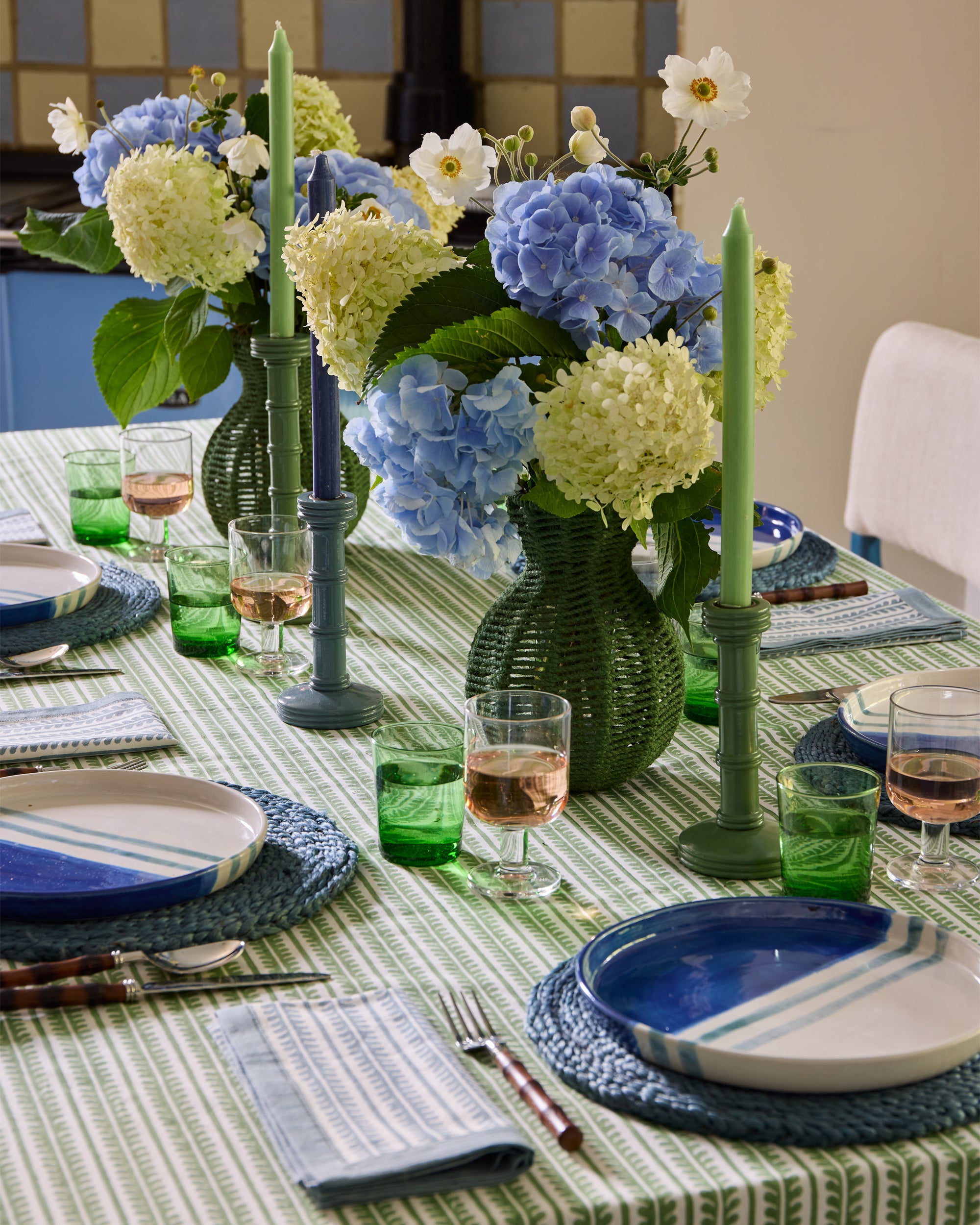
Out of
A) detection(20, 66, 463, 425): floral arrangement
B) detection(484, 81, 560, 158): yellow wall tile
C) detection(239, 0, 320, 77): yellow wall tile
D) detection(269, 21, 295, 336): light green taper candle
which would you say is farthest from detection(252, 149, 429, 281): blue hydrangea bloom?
detection(239, 0, 320, 77): yellow wall tile

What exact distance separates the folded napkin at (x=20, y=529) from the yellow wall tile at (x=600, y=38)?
2.09 m

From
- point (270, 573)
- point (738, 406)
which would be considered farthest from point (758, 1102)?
point (270, 573)

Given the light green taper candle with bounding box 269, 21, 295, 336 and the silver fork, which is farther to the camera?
the light green taper candle with bounding box 269, 21, 295, 336

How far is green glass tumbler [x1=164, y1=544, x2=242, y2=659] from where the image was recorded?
143cm

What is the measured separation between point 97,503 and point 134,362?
7.0 inches

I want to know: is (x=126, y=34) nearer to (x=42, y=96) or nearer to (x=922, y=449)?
(x=42, y=96)

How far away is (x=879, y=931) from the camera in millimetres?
901

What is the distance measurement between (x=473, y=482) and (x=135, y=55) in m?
2.85

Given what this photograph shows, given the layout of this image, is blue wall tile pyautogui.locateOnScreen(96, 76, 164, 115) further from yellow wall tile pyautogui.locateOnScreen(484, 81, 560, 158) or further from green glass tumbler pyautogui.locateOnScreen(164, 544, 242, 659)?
green glass tumbler pyautogui.locateOnScreen(164, 544, 242, 659)

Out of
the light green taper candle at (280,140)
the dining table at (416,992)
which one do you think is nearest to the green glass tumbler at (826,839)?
the dining table at (416,992)

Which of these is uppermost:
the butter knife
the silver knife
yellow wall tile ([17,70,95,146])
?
yellow wall tile ([17,70,95,146])

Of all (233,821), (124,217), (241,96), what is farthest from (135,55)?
(233,821)

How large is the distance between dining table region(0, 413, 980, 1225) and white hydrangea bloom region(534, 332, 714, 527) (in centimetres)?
25

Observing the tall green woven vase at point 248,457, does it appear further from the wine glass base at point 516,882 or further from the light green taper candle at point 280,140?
the wine glass base at point 516,882
